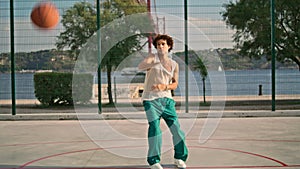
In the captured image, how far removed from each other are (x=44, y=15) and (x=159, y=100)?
665 cm

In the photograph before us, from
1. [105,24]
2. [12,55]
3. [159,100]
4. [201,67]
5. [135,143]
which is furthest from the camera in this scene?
[201,67]

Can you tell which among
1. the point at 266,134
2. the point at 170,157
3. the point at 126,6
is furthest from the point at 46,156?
the point at 126,6

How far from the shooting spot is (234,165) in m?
6.28

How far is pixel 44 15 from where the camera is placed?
1184 cm

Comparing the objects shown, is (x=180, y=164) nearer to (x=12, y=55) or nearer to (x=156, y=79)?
(x=156, y=79)

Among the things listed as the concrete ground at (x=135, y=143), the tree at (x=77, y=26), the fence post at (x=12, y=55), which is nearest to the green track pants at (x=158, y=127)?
the concrete ground at (x=135, y=143)

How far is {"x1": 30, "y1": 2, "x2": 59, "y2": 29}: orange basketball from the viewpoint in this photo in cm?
1183

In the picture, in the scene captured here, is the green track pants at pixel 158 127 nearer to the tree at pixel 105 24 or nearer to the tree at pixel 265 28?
the tree at pixel 105 24

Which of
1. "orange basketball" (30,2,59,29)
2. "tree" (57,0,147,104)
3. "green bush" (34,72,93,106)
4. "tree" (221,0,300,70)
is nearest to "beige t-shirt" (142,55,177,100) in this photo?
"orange basketball" (30,2,59,29)

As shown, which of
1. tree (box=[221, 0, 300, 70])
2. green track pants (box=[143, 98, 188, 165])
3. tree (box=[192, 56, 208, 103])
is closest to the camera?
green track pants (box=[143, 98, 188, 165])

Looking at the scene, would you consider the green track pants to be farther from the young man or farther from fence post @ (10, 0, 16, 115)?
fence post @ (10, 0, 16, 115)

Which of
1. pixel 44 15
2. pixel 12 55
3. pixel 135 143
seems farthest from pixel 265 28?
pixel 135 143

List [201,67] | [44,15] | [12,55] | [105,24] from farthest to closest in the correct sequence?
[201,67], [105,24], [12,55], [44,15]

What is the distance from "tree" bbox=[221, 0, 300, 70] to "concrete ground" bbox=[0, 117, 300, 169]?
261 cm
